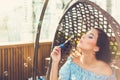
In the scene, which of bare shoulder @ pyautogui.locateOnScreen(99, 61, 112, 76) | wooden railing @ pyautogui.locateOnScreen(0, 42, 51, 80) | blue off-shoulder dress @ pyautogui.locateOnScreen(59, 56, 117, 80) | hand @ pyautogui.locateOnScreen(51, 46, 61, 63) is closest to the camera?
bare shoulder @ pyautogui.locateOnScreen(99, 61, 112, 76)

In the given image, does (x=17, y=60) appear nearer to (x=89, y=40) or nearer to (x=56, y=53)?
(x=56, y=53)

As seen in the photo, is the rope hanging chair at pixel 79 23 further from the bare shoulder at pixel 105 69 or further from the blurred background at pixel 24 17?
the blurred background at pixel 24 17

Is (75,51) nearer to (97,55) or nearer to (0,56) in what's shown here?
(97,55)

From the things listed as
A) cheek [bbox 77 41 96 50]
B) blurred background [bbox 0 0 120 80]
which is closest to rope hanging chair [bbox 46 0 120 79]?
cheek [bbox 77 41 96 50]

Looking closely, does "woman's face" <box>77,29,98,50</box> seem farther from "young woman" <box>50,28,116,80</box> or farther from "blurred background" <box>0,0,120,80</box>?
"blurred background" <box>0,0,120,80</box>

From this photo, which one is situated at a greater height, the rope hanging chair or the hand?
the rope hanging chair

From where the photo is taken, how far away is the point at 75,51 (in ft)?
7.57

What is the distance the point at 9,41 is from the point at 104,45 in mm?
2472

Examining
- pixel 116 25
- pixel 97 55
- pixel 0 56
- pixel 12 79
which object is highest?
pixel 116 25

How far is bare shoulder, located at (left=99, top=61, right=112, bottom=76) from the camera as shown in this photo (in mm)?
1829

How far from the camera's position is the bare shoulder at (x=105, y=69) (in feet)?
6.00

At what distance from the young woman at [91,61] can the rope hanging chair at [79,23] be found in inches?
2.4

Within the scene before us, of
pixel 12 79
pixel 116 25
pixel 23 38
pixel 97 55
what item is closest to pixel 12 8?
pixel 23 38

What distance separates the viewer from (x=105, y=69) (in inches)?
73.2
